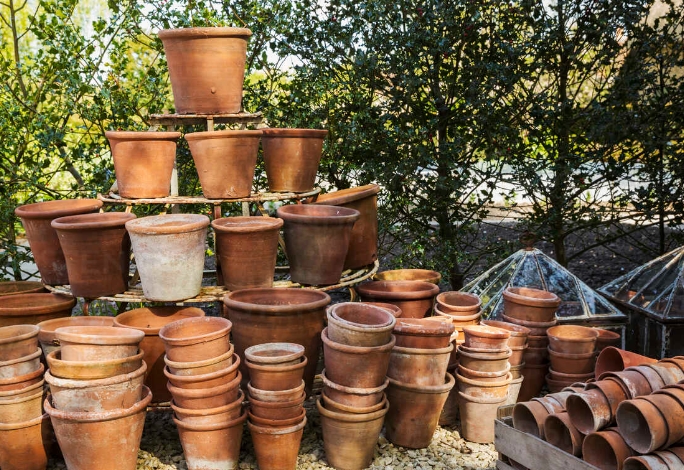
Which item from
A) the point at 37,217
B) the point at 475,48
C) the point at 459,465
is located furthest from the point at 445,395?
the point at 475,48

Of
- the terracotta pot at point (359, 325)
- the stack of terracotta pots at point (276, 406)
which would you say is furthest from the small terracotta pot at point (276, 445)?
the terracotta pot at point (359, 325)

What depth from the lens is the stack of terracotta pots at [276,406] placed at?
3180 millimetres

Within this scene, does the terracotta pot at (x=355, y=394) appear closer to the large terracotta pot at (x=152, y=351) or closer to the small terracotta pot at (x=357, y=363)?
the small terracotta pot at (x=357, y=363)

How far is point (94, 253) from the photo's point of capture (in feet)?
11.7

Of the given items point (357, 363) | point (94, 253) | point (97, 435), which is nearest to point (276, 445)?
point (357, 363)

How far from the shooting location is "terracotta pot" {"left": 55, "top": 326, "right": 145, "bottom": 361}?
305 centimetres

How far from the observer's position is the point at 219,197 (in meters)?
3.90

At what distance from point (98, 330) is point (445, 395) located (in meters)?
1.73

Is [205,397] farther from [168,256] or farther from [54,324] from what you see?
[54,324]

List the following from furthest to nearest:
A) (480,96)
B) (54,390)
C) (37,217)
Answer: (480,96)
(37,217)
(54,390)

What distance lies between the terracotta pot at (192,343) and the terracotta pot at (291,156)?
1128 mm

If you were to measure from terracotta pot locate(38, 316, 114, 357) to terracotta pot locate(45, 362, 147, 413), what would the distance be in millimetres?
388

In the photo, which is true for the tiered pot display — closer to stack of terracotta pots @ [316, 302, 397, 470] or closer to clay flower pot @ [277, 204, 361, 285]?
clay flower pot @ [277, 204, 361, 285]

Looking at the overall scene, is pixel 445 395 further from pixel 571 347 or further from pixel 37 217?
pixel 37 217
